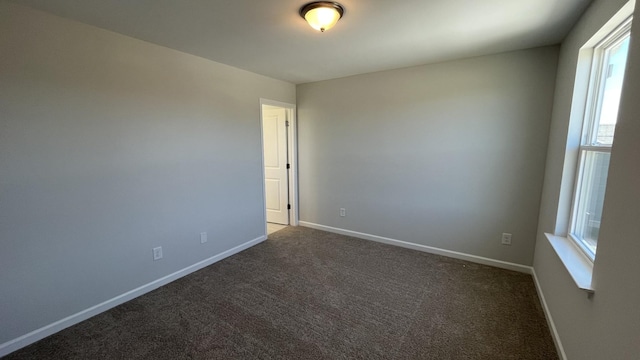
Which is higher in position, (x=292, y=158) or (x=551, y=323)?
(x=292, y=158)

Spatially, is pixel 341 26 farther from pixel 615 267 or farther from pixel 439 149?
pixel 615 267

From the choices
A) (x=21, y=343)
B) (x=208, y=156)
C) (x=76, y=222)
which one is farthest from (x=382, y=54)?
(x=21, y=343)

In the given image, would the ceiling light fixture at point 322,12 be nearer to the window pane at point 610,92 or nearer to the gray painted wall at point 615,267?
the gray painted wall at point 615,267

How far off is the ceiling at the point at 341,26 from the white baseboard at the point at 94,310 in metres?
2.27

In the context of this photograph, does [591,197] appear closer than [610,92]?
No

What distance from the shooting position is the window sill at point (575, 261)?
143cm

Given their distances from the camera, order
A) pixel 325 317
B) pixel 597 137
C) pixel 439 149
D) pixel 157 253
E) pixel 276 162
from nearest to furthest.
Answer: pixel 597 137
pixel 325 317
pixel 157 253
pixel 439 149
pixel 276 162

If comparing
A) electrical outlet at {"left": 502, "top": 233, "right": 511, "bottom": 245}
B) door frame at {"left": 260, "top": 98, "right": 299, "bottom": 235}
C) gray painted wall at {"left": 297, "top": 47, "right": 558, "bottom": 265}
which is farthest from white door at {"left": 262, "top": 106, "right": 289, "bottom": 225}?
electrical outlet at {"left": 502, "top": 233, "right": 511, "bottom": 245}

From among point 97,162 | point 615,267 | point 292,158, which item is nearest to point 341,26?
point 615,267

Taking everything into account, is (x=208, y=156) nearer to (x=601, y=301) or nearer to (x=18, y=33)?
(x=18, y=33)

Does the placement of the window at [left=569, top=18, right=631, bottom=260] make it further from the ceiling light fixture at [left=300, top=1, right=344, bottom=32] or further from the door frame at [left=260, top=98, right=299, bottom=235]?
the door frame at [left=260, top=98, right=299, bottom=235]

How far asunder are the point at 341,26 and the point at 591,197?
2182 millimetres

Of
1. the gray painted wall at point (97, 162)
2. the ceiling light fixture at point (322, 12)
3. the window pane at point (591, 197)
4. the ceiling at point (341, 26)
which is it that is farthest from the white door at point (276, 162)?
the window pane at point (591, 197)

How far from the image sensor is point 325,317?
7.09 feet
